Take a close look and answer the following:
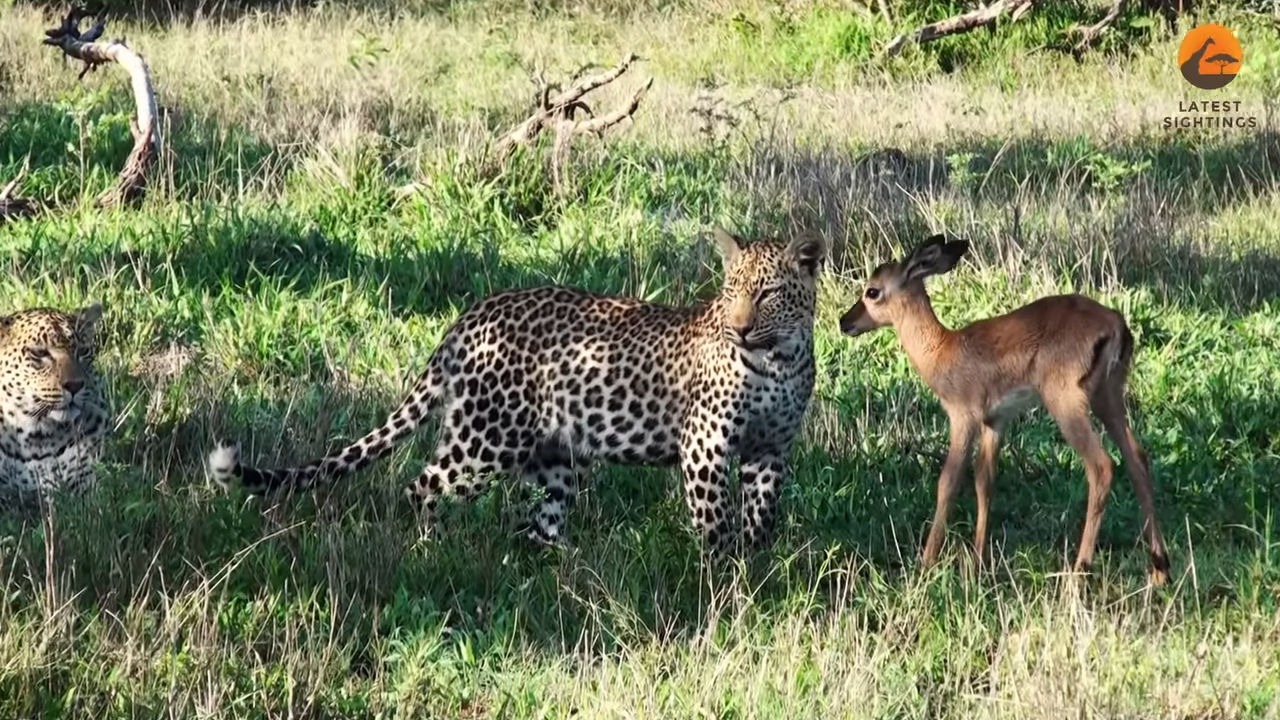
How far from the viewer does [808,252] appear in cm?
598

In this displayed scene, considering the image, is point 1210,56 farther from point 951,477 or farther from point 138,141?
point 951,477

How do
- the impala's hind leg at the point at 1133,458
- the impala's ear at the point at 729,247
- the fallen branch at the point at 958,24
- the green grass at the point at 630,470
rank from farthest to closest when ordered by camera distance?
the fallen branch at the point at 958,24, the impala's ear at the point at 729,247, the impala's hind leg at the point at 1133,458, the green grass at the point at 630,470

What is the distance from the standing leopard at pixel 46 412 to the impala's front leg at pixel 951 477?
2.69m

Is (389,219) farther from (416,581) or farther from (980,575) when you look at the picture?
(980,575)

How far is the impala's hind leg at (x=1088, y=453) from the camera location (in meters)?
5.65

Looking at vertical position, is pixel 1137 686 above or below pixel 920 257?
below

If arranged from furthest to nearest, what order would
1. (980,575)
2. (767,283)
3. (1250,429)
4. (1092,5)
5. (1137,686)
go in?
(1092,5)
(1250,429)
(767,283)
(980,575)
(1137,686)

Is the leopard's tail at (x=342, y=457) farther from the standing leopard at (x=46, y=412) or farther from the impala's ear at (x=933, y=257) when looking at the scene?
the impala's ear at (x=933, y=257)

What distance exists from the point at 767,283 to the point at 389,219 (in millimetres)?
4126

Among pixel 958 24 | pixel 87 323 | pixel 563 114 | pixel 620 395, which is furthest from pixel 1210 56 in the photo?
pixel 87 323

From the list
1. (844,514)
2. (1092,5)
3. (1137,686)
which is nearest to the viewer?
(1137,686)

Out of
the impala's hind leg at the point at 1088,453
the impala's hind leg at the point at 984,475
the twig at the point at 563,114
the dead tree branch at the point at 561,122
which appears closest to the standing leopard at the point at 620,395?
the impala's hind leg at the point at 984,475

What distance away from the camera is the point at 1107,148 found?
1157 cm

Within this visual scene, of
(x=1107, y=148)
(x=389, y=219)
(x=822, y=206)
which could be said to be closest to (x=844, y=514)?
(x=822, y=206)
